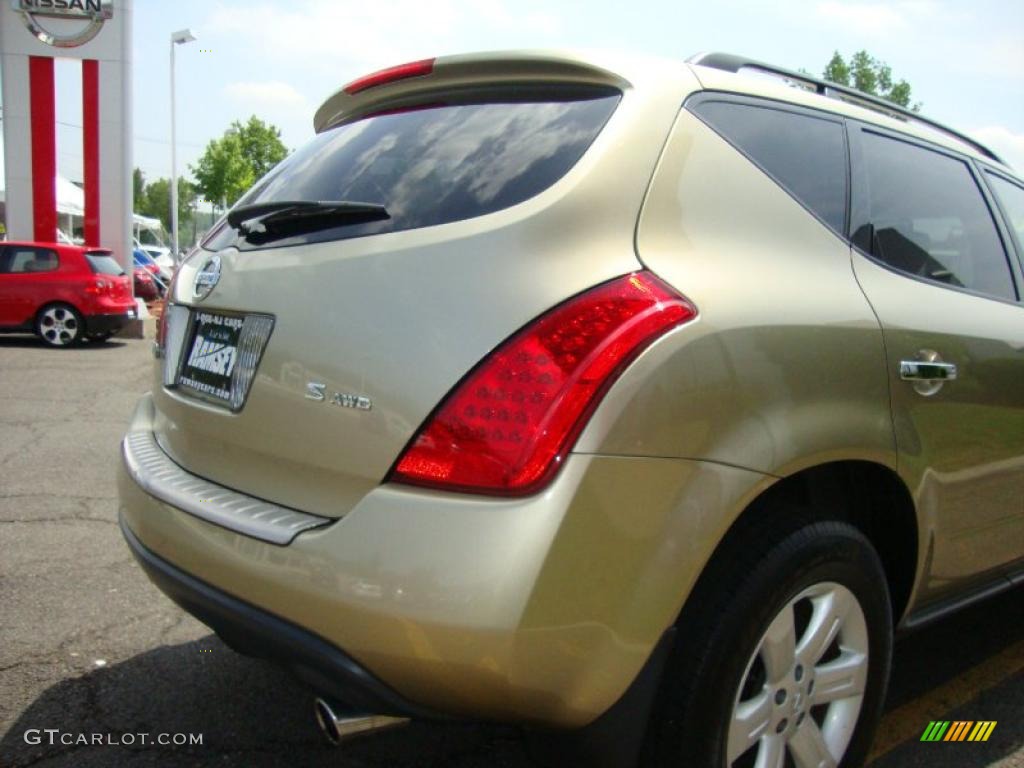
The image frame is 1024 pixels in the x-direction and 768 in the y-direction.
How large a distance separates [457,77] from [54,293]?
489 inches

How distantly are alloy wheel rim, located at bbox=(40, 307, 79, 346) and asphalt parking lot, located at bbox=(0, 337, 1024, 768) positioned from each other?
30.8 feet

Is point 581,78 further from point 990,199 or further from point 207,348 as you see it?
point 990,199

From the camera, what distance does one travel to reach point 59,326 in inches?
514

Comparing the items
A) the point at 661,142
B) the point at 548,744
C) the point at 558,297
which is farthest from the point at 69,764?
the point at 661,142

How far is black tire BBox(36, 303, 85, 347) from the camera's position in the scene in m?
13.0

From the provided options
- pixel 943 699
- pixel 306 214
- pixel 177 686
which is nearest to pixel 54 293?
pixel 177 686

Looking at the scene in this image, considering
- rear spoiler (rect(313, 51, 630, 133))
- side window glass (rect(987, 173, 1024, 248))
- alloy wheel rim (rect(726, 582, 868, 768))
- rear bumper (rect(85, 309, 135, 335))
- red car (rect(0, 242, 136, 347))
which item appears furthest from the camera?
rear bumper (rect(85, 309, 135, 335))

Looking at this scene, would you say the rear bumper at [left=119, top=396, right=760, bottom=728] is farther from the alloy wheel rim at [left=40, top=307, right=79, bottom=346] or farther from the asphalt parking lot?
the alloy wheel rim at [left=40, top=307, right=79, bottom=346]

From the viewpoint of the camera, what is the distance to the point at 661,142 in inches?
78.3

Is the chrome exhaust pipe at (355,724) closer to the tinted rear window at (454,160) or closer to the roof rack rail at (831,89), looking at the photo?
the tinted rear window at (454,160)

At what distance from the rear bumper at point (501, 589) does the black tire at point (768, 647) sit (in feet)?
0.44

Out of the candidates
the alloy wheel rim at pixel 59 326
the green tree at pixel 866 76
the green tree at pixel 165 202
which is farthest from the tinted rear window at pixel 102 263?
the green tree at pixel 165 202

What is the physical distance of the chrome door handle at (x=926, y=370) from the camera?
2254 mm

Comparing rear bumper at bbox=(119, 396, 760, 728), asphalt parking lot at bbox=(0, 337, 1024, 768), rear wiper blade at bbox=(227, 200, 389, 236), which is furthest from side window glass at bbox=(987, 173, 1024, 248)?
rear wiper blade at bbox=(227, 200, 389, 236)
